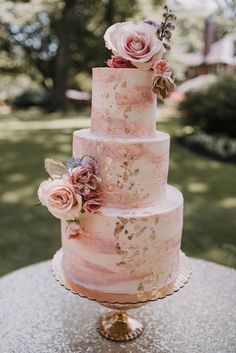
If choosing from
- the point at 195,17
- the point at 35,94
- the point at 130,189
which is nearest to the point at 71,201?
the point at 130,189

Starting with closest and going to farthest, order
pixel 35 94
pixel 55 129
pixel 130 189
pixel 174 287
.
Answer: pixel 130 189, pixel 174 287, pixel 55 129, pixel 35 94

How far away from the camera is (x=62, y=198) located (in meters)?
2.15

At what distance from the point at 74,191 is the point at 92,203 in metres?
0.11

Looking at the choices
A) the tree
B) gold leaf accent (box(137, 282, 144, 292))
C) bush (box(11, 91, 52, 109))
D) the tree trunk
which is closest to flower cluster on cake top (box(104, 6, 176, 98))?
gold leaf accent (box(137, 282, 144, 292))

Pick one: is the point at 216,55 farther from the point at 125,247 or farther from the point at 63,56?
the point at 125,247

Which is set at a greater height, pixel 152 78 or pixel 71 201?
pixel 152 78

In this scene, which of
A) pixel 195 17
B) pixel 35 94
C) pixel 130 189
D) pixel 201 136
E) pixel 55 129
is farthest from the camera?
pixel 195 17

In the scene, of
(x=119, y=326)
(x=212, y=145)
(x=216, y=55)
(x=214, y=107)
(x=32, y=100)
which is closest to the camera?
(x=119, y=326)

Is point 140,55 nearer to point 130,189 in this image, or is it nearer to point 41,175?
point 130,189

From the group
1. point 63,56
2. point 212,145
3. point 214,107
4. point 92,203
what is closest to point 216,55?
point 63,56

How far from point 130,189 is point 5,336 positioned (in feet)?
3.52

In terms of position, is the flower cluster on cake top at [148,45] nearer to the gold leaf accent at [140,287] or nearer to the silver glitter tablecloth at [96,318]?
the gold leaf accent at [140,287]

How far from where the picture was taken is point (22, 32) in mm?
23359

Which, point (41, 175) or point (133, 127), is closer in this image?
point (133, 127)
